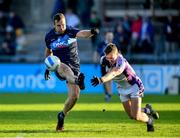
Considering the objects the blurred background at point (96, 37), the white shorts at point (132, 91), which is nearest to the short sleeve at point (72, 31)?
the white shorts at point (132, 91)

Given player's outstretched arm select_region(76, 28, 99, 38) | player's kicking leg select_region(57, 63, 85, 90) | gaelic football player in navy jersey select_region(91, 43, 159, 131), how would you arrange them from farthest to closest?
player's outstretched arm select_region(76, 28, 99, 38) < player's kicking leg select_region(57, 63, 85, 90) < gaelic football player in navy jersey select_region(91, 43, 159, 131)

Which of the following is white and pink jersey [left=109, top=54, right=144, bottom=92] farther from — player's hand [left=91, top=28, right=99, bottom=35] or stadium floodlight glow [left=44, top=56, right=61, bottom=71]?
stadium floodlight glow [left=44, top=56, right=61, bottom=71]

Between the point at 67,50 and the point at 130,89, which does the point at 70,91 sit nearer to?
the point at 67,50

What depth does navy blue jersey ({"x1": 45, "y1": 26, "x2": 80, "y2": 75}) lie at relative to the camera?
18.4 metres

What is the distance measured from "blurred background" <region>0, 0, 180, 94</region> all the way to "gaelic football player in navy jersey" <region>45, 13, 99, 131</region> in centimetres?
1383

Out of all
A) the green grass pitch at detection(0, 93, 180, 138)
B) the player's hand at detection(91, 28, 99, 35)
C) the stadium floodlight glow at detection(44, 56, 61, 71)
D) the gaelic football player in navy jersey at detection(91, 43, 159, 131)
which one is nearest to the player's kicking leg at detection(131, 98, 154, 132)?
the gaelic football player in navy jersey at detection(91, 43, 159, 131)

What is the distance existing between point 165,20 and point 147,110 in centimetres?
2081

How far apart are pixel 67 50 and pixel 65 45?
5.3 inches

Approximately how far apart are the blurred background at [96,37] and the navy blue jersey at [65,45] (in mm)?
13818

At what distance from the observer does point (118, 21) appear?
1483 inches

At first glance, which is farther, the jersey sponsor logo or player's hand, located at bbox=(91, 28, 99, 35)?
the jersey sponsor logo

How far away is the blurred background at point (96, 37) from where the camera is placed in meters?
34.7

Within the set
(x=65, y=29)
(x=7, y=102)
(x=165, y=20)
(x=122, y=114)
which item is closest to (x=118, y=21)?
(x=165, y=20)

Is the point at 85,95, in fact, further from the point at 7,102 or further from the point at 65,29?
the point at 65,29
